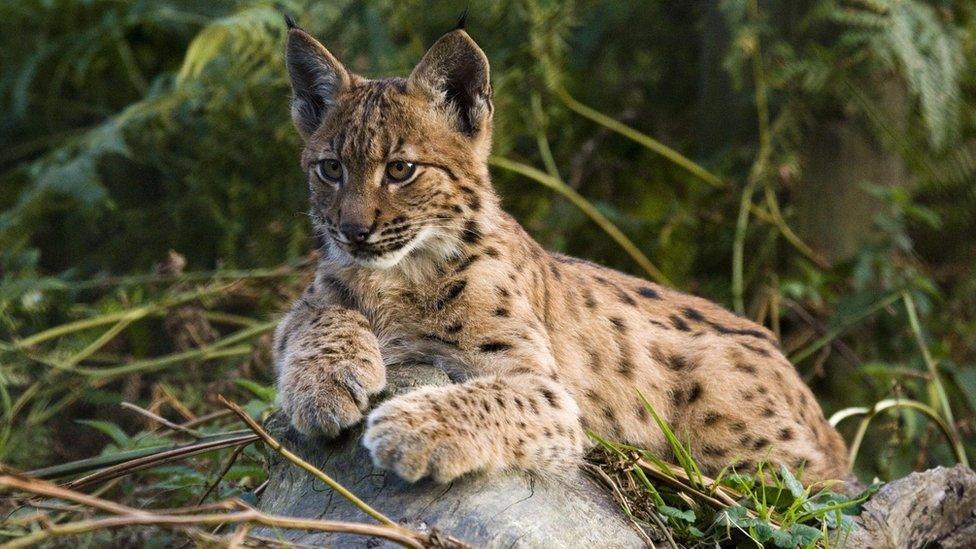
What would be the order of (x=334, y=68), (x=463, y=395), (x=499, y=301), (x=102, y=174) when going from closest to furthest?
(x=463, y=395) < (x=499, y=301) < (x=334, y=68) < (x=102, y=174)

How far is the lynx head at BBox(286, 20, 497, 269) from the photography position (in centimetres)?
466

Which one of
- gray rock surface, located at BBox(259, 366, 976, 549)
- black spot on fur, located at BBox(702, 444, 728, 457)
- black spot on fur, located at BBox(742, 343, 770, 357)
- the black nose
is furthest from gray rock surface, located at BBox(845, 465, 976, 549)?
the black nose

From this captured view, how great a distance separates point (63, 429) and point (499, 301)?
4228 mm

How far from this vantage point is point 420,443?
3.82 metres

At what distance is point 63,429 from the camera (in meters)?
7.61

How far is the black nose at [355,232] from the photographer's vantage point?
4.56m

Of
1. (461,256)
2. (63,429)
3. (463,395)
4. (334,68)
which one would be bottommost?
(63,429)

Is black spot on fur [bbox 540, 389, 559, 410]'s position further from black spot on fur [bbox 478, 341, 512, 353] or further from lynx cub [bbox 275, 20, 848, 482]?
black spot on fur [bbox 478, 341, 512, 353]

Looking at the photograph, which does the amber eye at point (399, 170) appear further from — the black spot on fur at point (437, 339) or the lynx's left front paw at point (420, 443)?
the lynx's left front paw at point (420, 443)

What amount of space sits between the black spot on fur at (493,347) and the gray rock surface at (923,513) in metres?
1.59

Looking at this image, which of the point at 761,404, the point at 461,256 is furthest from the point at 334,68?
the point at 761,404

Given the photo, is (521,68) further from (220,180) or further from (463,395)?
(463,395)

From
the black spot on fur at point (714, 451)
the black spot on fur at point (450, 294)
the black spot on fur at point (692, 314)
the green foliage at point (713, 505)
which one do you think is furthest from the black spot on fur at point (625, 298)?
the green foliage at point (713, 505)

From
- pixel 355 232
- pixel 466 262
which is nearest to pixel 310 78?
pixel 355 232
